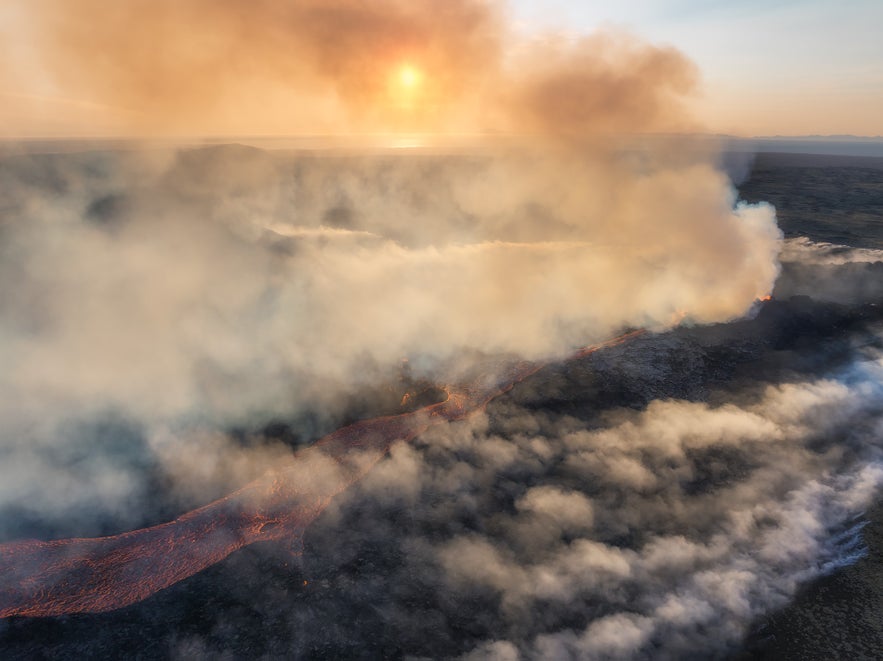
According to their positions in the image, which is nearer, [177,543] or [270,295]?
[177,543]

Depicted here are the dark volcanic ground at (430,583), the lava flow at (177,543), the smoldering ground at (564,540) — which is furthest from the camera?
the lava flow at (177,543)

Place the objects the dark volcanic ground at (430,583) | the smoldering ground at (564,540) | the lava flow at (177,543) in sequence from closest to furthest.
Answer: the dark volcanic ground at (430,583)
the smoldering ground at (564,540)
the lava flow at (177,543)

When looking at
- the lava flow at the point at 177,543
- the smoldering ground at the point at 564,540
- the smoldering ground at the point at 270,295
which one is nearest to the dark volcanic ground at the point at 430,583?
the smoldering ground at the point at 564,540

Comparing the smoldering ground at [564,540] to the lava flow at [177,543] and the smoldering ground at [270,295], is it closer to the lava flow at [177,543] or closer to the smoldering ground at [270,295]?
the lava flow at [177,543]

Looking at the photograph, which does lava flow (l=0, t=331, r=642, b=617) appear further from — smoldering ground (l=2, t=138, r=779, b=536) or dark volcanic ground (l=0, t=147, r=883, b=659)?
smoldering ground (l=2, t=138, r=779, b=536)

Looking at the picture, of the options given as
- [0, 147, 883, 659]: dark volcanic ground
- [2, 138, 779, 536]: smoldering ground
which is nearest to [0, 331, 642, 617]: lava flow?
[0, 147, 883, 659]: dark volcanic ground

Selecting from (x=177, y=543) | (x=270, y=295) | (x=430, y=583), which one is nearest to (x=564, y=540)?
(x=430, y=583)

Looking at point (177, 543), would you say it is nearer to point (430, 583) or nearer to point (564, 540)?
point (430, 583)

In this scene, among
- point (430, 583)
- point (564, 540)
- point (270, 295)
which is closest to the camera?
point (430, 583)
